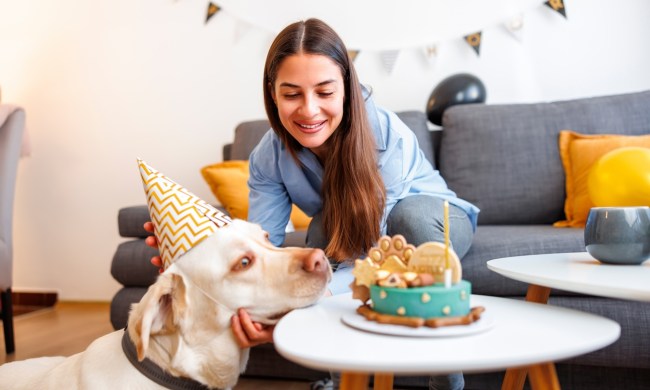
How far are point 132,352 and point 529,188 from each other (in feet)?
6.06

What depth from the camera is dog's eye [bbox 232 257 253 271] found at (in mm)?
1064

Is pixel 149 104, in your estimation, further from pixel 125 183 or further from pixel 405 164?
pixel 405 164

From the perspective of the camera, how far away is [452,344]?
2.32 feet

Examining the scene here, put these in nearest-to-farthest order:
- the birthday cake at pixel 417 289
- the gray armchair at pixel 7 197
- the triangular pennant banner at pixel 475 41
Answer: the birthday cake at pixel 417 289, the gray armchair at pixel 7 197, the triangular pennant banner at pixel 475 41

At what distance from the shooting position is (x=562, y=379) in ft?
5.67

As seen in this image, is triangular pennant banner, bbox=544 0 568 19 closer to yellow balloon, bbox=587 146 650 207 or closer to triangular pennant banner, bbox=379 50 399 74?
triangular pennant banner, bbox=379 50 399 74

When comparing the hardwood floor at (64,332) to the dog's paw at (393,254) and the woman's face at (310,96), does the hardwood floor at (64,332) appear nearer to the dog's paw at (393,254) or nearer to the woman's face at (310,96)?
the woman's face at (310,96)

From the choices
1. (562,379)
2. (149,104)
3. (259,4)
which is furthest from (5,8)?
(562,379)

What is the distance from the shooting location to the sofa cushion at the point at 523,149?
235 centimetres

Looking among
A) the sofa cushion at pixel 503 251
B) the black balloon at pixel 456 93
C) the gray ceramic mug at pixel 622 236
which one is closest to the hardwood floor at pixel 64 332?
the sofa cushion at pixel 503 251

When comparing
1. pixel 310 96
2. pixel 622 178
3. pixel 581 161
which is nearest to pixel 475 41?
pixel 581 161

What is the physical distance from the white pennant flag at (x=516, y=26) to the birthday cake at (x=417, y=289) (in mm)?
2385

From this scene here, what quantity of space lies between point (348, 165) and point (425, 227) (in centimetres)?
27

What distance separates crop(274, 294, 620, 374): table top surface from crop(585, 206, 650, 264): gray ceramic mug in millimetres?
319
